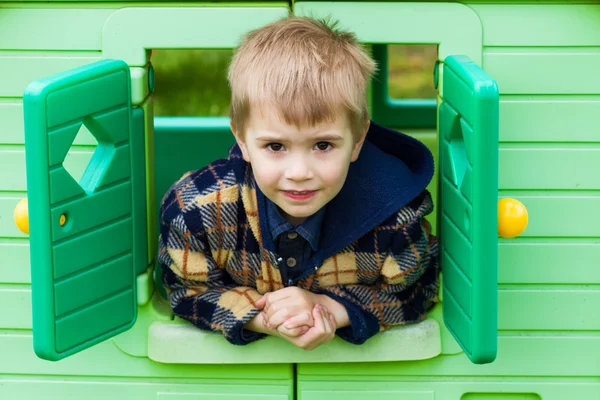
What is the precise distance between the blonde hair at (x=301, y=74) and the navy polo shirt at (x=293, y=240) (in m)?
0.17

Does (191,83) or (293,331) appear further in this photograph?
(191,83)

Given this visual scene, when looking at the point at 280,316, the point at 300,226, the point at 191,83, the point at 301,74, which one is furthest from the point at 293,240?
the point at 191,83

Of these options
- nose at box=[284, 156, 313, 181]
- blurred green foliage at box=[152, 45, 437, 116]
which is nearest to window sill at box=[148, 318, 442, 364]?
nose at box=[284, 156, 313, 181]

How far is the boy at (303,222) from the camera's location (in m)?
1.56

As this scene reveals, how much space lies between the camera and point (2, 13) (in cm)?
169

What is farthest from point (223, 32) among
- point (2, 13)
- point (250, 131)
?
point (2, 13)

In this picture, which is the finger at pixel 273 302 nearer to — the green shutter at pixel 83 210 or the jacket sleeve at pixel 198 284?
the jacket sleeve at pixel 198 284

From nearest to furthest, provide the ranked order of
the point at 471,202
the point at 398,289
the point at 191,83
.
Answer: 1. the point at 471,202
2. the point at 398,289
3. the point at 191,83

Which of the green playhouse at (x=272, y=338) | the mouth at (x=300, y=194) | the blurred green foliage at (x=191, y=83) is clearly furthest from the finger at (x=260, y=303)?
the blurred green foliage at (x=191, y=83)

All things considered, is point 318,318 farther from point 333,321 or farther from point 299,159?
point 299,159

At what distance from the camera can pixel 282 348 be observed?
5.74 feet

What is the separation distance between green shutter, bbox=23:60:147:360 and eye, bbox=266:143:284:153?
0.26m

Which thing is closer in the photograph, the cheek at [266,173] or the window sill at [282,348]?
the cheek at [266,173]

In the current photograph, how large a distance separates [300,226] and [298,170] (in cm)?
19
